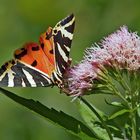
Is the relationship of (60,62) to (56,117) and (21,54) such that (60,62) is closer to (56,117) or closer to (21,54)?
(21,54)

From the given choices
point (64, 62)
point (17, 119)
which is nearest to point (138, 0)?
point (17, 119)

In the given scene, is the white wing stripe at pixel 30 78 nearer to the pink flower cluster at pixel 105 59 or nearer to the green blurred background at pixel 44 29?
the pink flower cluster at pixel 105 59

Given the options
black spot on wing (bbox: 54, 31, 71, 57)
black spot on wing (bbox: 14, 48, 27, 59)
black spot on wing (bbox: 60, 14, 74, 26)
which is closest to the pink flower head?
black spot on wing (bbox: 54, 31, 71, 57)

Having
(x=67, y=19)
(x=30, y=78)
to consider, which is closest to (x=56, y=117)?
(x=30, y=78)

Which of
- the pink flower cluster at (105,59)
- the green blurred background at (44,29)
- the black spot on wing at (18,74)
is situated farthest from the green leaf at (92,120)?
the green blurred background at (44,29)

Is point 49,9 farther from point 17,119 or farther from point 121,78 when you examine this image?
point 121,78

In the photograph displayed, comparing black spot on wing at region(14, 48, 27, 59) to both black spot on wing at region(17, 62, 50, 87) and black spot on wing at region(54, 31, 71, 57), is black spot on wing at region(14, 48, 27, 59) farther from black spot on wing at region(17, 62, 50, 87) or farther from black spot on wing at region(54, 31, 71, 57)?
black spot on wing at region(54, 31, 71, 57)
